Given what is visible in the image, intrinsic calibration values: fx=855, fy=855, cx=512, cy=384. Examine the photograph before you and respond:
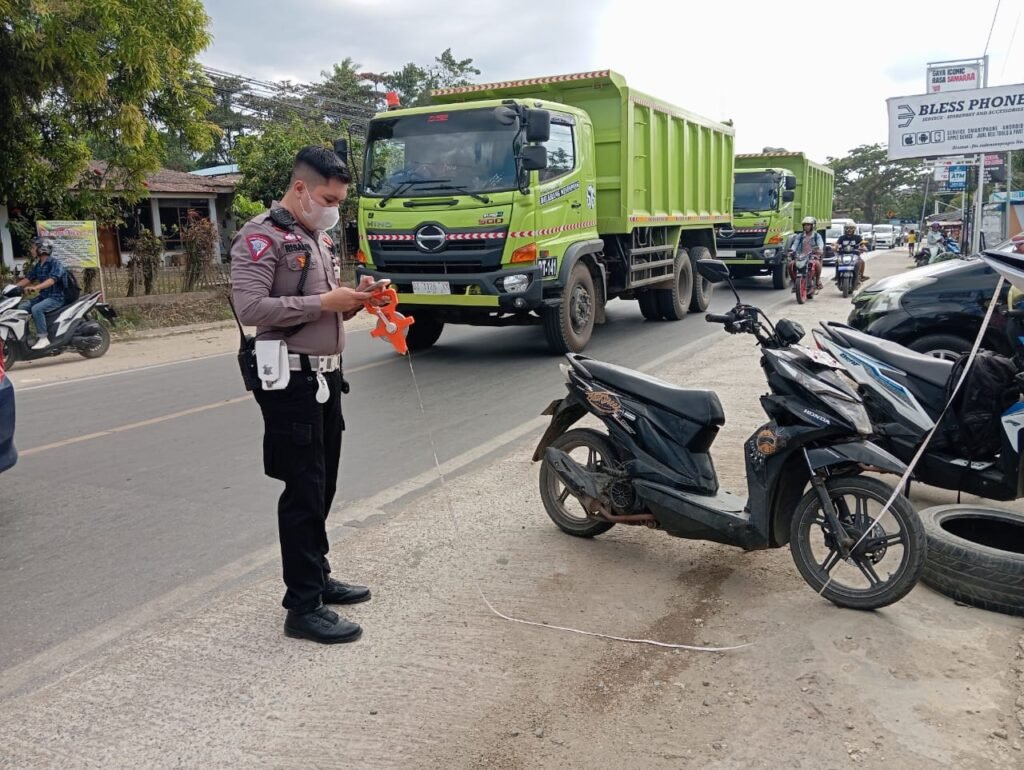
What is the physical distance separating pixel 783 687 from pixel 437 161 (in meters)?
7.58

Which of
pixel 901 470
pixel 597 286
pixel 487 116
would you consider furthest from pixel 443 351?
pixel 901 470

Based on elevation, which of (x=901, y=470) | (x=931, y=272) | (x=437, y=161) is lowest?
(x=901, y=470)

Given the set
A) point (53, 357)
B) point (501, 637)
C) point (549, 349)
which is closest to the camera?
point (501, 637)

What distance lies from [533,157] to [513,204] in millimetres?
529

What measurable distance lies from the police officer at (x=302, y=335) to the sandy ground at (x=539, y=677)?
0.96ft

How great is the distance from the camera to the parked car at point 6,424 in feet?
15.7

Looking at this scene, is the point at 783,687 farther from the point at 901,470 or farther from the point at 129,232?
the point at 129,232

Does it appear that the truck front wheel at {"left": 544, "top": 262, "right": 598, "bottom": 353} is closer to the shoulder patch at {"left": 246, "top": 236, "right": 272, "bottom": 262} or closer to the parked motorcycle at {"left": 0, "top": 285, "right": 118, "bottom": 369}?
the parked motorcycle at {"left": 0, "top": 285, "right": 118, "bottom": 369}

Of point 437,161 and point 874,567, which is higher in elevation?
point 437,161

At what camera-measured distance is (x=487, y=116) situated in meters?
9.30

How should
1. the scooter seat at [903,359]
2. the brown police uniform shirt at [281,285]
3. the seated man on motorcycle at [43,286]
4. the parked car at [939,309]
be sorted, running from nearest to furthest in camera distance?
1. the brown police uniform shirt at [281,285]
2. the scooter seat at [903,359]
3. the parked car at [939,309]
4. the seated man on motorcycle at [43,286]

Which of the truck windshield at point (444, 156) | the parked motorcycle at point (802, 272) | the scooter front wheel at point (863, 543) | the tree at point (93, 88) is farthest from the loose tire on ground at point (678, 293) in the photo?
the scooter front wheel at point (863, 543)

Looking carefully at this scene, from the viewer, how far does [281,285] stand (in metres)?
3.21

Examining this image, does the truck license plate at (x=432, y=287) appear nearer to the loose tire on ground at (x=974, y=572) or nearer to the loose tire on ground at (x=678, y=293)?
the loose tire on ground at (x=678, y=293)
